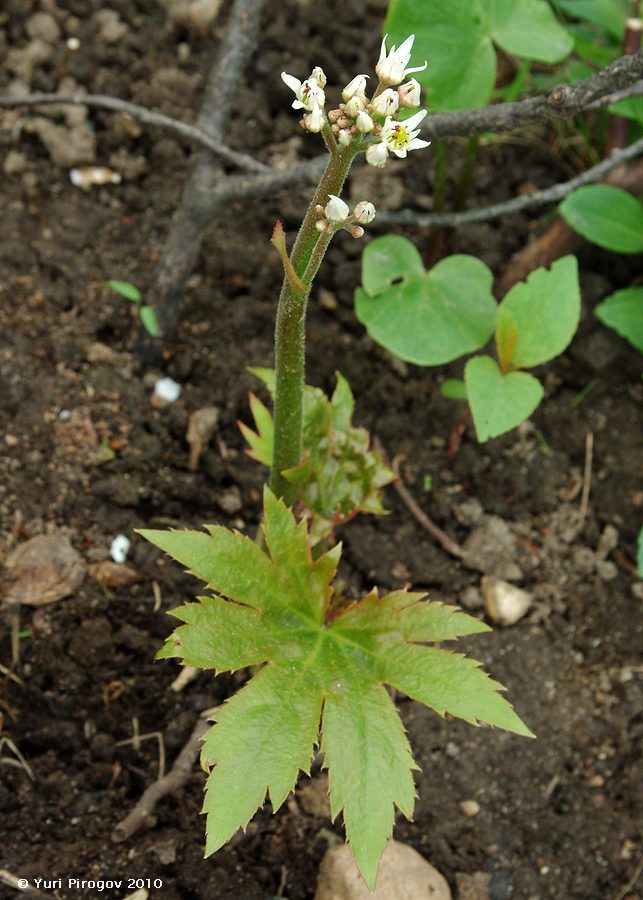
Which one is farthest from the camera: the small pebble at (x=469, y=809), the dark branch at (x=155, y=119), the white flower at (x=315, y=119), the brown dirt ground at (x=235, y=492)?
the dark branch at (x=155, y=119)

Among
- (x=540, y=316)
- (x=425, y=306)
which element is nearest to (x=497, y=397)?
(x=540, y=316)

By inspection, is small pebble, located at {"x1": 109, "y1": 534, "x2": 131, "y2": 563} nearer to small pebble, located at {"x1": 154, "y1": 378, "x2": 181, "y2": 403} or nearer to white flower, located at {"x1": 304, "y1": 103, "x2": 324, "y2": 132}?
small pebble, located at {"x1": 154, "y1": 378, "x2": 181, "y2": 403}

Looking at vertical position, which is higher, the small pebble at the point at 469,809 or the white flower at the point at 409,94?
the white flower at the point at 409,94

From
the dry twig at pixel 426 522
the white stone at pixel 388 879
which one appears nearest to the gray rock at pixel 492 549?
the dry twig at pixel 426 522

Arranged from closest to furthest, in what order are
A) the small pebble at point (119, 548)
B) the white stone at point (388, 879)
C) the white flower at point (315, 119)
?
the white flower at point (315, 119) < the white stone at point (388, 879) < the small pebble at point (119, 548)

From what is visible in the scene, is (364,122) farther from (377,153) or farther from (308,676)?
(308,676)

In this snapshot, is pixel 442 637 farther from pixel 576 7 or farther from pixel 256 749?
pixel 576 7

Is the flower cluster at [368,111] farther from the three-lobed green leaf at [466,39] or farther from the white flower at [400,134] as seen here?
the three-lobed green leaf at [466,39]

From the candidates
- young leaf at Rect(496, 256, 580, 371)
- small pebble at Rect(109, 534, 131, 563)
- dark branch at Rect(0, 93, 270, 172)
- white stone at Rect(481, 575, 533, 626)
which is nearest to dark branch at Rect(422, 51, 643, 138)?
young leaf at Rect(496, 256, 580, 371)
